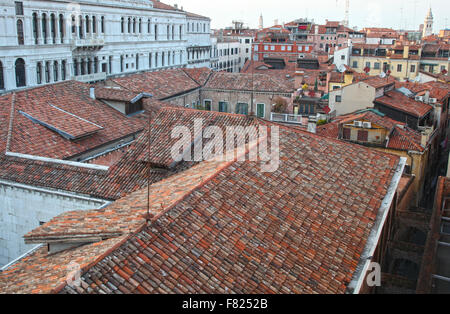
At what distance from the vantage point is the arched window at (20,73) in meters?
36.0

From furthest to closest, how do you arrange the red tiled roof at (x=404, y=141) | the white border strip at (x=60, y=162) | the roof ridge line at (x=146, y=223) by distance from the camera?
the red tiled roof at (x=404, y=141) → the white border strip at (x=60, y=162) → the roof ridge line at (x=146, y=223)

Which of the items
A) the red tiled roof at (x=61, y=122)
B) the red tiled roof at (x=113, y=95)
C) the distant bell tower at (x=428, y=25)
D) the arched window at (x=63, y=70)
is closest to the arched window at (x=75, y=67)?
the arched window at (x=63, y=70)

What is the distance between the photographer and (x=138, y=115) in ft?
78.9

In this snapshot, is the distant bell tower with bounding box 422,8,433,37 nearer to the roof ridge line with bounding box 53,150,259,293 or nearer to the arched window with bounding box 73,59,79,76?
the arched window with bounding box 73,59,79,76

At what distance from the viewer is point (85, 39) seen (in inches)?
1681

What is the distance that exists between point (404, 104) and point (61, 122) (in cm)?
2065

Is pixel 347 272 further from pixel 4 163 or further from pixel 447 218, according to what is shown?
pixel 4 163

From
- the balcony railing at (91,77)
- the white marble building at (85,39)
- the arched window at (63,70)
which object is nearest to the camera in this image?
the white marble building at (85,39)

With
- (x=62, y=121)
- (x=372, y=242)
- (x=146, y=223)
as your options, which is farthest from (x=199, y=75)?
(x=146, y=223)

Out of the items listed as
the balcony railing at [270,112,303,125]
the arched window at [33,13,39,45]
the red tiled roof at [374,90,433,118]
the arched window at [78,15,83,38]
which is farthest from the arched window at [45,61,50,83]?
the red tiled roof at [374,90,433,118]

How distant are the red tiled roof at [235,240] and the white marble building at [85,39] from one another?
28238 millimetres

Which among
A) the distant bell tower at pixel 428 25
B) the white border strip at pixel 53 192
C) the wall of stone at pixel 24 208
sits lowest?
the wall of stone at pixel 24 208

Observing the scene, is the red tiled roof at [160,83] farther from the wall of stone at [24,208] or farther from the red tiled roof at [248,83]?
the wall of stone at [24,208]

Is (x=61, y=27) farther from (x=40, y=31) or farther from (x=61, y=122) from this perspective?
A: (x=61, y=122)
